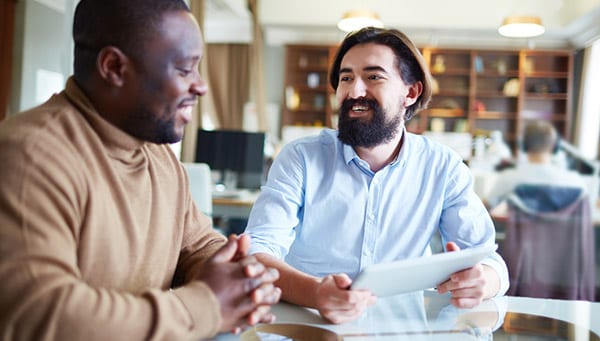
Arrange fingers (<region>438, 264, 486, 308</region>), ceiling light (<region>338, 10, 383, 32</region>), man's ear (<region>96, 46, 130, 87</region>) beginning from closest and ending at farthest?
man's ear (<region>96, 46, 130, 87</region>)
fingers (<region>438, 264, 486, 308</region>)
ceiling light (<region>338, 10, 383, 32</region>)

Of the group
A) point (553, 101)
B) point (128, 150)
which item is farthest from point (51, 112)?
point (553, 101)

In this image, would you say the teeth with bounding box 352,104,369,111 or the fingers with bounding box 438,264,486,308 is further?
the teeth with bounding box 352,104,369,111

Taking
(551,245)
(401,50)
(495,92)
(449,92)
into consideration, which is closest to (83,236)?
(401,50)

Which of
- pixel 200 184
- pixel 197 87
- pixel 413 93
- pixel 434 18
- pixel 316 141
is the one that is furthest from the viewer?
pixel 434 18

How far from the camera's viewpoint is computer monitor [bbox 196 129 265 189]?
4191 mm

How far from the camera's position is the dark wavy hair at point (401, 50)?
171 centimetres

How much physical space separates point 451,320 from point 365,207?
20.5 inches

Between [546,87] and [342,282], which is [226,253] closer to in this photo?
[342,282]

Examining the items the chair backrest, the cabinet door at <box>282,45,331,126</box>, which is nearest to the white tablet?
the chair backrest

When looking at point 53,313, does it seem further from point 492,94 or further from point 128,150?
point 492,94

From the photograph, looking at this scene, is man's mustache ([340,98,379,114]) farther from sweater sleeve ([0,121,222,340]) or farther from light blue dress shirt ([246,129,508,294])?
sweater sleeve ([0,121,222,340])

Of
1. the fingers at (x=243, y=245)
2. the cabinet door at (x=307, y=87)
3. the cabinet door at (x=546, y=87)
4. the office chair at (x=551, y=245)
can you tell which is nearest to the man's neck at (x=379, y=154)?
the fingers at (x=243, y=245)

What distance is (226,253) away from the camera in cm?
94

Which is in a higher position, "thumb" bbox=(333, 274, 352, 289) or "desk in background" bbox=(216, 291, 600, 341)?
"thumb" bbox=(333, 274, 352, 289)
